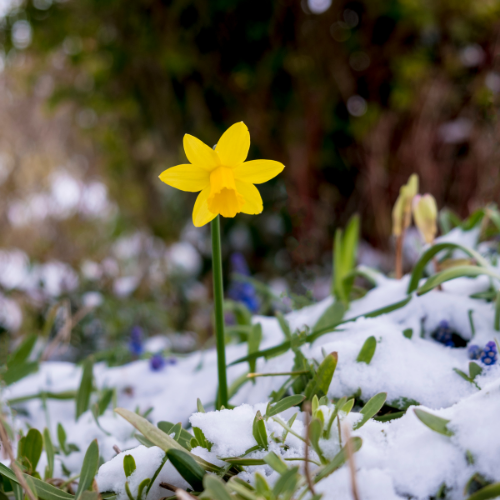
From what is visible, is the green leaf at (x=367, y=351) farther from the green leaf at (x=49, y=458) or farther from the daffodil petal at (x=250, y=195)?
the green leaf at (x=49, y=458)

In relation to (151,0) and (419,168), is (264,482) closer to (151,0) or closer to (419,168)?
(419,168)

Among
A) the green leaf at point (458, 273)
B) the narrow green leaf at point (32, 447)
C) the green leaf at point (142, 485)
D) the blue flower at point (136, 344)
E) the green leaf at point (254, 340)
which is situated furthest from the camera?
the blue flower at point (136, 344)

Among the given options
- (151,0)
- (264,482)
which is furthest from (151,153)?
(264,482)

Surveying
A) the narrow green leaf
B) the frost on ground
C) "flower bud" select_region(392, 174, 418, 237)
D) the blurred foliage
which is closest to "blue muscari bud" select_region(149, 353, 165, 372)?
the frost on ground

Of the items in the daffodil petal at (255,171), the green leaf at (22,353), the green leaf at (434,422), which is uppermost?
the daffodil petal at (255,171)

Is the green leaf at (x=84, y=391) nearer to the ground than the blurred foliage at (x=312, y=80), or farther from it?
nearer to the ground

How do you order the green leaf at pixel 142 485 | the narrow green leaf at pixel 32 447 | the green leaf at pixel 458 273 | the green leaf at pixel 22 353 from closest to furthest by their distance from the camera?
1. the green leaf at pixel 142 485
2. the narrow green leaf at pixel 32 447
3. the green leaf at pixel 458 273
4. the green leaf at pixel 22 353

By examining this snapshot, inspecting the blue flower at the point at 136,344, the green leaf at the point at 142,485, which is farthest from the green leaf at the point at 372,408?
the blue flower at the point at 136,344

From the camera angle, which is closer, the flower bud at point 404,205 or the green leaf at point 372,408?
the green leaf at point 372,408
